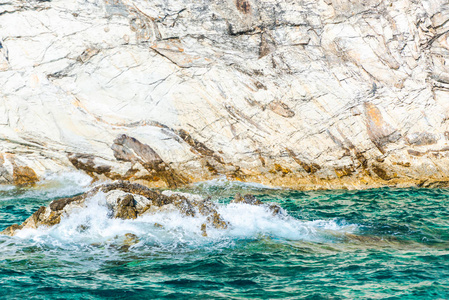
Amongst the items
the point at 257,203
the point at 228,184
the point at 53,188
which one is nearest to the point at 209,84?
the point at 228,184

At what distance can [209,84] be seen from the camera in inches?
516

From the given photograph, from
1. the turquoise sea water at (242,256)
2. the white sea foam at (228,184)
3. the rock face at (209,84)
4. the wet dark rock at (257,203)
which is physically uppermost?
the rock face at (209,84)

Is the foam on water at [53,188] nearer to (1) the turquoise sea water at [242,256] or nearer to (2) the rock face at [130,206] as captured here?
(1) the turquoise sea water at [242,256]

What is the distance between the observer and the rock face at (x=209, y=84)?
42.1 feet

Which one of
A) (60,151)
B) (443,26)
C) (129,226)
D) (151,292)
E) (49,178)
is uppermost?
(443,26)

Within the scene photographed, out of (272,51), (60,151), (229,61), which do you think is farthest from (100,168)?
(272,51)

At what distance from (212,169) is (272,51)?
4.34 m

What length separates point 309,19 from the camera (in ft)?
44.3

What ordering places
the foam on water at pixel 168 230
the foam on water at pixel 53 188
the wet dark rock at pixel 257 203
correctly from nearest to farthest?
1. the foam on water at pixel 168 230
2. the wet dark rock at pixel 257 203
3. the foam on water at pixel 53 188

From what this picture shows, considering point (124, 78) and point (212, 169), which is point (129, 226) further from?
point (124, 78)

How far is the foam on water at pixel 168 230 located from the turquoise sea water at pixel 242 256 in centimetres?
2

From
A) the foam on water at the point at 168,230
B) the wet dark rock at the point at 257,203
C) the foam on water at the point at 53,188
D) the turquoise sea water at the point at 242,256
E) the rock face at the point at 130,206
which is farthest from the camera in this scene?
the foam on water at the point at 53,188

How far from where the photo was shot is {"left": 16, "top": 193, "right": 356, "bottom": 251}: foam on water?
23.4 feet

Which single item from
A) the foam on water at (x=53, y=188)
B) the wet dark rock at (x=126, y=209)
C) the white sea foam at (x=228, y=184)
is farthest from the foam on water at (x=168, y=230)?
the foam on water at (x=53, y=188)
